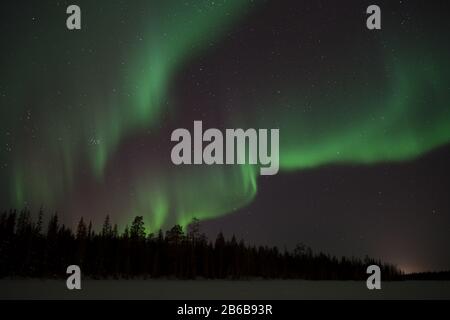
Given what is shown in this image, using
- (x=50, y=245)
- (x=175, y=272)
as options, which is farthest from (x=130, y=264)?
(x=50, y=245)

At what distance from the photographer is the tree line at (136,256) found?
4600 centimetres

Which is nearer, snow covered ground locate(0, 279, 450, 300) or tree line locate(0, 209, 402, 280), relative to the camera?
snow covered ground locate(0, 279, 450, 300)

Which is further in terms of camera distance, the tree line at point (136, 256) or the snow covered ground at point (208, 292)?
the tree line at point (136, 256)

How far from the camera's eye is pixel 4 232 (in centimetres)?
4688

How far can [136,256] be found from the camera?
163 feet

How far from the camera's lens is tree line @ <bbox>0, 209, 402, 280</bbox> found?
4600 centimetres

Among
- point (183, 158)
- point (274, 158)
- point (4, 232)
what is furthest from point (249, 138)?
point (4, 232)
